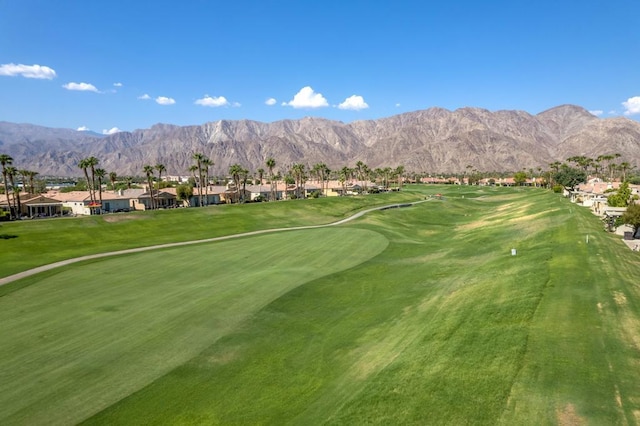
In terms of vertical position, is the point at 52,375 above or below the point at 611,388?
below

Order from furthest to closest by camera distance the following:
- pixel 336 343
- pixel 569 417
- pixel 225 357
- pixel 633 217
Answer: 1. pixel 633 217
2. pixel 336 343
3. pixel 225 357
4. pixel 569 417

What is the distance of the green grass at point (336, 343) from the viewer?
15.7 meters

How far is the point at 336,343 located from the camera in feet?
77.7

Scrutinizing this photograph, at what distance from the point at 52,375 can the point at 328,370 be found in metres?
13.7

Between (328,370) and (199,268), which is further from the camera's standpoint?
(199,268)

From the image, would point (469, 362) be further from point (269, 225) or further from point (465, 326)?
point (269, 225)

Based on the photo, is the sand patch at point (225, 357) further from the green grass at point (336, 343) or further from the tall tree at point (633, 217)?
the tall tree at point (633, 217)

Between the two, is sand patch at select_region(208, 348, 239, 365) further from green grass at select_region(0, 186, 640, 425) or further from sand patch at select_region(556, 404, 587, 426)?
sand patch at select_region(556, 404, 587, 426)

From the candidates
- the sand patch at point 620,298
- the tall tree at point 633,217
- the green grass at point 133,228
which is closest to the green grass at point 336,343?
the sand patch at point 620,298

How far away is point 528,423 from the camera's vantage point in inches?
531

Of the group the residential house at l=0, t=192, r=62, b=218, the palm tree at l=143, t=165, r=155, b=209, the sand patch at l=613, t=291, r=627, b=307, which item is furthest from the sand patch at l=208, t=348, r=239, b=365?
the residential house at l=0, t=192, r=62, b=218

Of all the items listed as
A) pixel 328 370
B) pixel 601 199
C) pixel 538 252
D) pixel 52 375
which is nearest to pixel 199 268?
pixel 52 375

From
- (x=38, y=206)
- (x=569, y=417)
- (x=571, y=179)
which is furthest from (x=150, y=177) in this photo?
(x=571, y=179)

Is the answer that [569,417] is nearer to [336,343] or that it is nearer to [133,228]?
[336,343]
